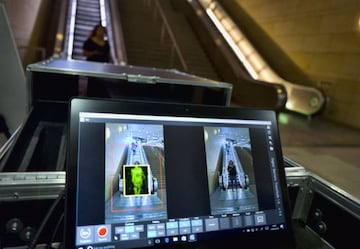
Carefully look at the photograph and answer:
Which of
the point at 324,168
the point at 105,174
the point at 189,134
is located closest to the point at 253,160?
the point at 189,134

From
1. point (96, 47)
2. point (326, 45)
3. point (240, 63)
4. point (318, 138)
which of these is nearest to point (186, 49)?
point (240, 63)

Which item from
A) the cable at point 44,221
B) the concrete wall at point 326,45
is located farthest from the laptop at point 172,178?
the concrete wall at point 326,45

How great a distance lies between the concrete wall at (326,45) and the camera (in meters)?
4.75

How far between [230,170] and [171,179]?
14cm

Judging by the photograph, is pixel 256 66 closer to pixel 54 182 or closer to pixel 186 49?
pixel 186 49

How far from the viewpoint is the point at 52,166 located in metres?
1.21

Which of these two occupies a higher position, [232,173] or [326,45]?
[326,45]

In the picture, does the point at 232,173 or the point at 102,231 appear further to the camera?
the point at 232,173

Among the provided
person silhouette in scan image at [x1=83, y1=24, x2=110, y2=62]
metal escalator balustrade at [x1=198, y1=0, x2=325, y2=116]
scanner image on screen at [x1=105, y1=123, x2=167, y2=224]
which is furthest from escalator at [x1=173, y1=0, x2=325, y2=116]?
scanner image on screen at [x1=105, y1=123, x2=167, y2=224]

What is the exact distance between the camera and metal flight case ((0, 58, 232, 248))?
2.09ft

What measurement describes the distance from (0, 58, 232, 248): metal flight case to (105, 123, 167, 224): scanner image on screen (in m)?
0.16

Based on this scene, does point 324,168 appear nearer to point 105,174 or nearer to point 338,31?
point 105,174

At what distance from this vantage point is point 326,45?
5227mm

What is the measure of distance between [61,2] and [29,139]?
7070 millimetres
